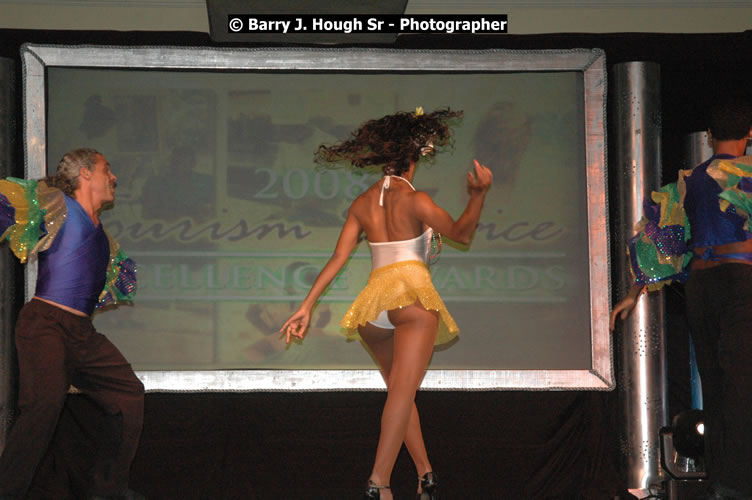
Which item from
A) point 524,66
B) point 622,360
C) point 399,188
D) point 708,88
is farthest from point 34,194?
point 708,88

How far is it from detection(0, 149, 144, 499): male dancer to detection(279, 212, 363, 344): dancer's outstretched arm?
78cm

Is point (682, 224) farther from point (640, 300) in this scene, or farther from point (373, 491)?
point (373, 491)

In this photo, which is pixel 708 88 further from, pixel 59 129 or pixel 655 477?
pixel 59 129

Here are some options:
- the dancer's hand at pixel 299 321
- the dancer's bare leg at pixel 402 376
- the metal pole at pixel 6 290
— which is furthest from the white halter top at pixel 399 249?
the metal pole at pixel 6 290

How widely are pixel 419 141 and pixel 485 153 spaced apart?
3.30 feet

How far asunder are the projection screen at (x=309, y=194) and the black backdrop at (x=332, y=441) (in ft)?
0.43

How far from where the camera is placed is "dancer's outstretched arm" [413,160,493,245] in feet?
11.3

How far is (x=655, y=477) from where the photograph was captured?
467 cm

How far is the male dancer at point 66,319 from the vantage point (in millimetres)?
3566

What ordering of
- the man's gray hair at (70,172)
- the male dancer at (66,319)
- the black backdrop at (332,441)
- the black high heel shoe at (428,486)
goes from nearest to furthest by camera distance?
1. the male dancer at (66,319)
2. the black high heel shoe at (428,486)
3. the man's gray hair at (70,172)
4. the black backdrop at (332,441)

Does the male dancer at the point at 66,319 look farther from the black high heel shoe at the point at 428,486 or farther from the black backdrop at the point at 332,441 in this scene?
the black high heel shoe at the point at 428,486

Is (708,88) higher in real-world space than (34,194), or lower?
higher

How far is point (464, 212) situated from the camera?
3.56 meters

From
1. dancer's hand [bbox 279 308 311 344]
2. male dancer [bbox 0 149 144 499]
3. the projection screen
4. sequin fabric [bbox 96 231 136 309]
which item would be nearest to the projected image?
the projection screen
